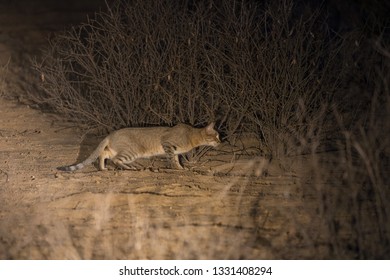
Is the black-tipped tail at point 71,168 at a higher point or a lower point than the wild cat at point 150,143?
lower

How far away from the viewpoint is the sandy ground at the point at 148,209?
516 cm

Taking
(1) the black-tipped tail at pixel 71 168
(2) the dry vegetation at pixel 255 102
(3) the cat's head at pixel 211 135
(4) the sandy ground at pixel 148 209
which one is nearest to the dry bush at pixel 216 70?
(2) the dry vegetation at pixel 255 102

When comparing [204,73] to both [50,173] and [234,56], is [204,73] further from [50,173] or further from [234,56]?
[50,173]

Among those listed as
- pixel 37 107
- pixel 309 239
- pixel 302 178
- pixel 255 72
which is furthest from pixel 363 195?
pixel 37 107

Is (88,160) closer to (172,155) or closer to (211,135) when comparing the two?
(172,155)

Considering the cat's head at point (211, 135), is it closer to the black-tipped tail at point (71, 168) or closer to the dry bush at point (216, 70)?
the dry bush at point (216, 70)

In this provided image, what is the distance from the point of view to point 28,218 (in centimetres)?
588

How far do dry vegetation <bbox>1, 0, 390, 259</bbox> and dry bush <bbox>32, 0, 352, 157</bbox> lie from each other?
0.7 inches

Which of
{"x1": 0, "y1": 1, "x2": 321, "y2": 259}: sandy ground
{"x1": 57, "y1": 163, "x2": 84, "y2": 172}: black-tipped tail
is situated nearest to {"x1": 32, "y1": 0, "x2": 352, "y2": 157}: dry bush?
{"x1": 0, "y1": 1, "x2": 321, "y2": 259}: sandy ground

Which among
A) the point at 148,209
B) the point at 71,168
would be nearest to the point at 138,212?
the point at 148,209

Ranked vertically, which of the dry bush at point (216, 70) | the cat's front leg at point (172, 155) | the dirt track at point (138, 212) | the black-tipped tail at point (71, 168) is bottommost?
the dirt track at point (138, 212)

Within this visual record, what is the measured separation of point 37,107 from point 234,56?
4151 mm

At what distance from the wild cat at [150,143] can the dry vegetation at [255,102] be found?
355mm

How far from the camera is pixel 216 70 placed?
738 cm
